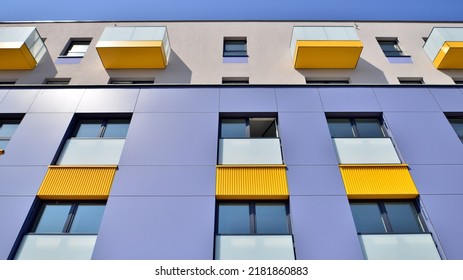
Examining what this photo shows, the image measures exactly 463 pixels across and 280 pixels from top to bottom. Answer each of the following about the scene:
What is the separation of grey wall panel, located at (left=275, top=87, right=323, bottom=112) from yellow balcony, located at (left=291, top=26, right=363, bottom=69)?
2300 mm

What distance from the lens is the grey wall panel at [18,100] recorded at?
30.9ft

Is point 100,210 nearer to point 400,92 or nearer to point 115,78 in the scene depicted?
point 115,78

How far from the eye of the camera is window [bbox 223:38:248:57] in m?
13.0

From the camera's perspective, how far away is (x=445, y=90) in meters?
9.90

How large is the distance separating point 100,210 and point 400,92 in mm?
10446

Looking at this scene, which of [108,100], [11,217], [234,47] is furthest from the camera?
[234,47]

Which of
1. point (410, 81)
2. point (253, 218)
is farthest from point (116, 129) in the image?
point (410, 81)

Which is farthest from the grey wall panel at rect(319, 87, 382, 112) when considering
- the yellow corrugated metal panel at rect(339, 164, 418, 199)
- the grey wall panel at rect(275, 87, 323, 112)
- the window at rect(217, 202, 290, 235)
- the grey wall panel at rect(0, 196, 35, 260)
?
the grey wall panel at rect(0, 196, 35, 260)

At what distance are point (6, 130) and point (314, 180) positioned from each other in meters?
10.0

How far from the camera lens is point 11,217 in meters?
6.77

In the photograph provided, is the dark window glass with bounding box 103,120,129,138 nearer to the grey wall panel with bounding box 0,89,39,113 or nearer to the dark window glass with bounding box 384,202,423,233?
the grey wall panel with bounding box 0,89,39,113

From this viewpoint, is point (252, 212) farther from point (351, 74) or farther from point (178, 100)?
point (351, 74)

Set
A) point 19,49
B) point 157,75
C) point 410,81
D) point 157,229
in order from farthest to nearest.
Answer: point 157,75
point 410,81
point 19,49
point 157,229
